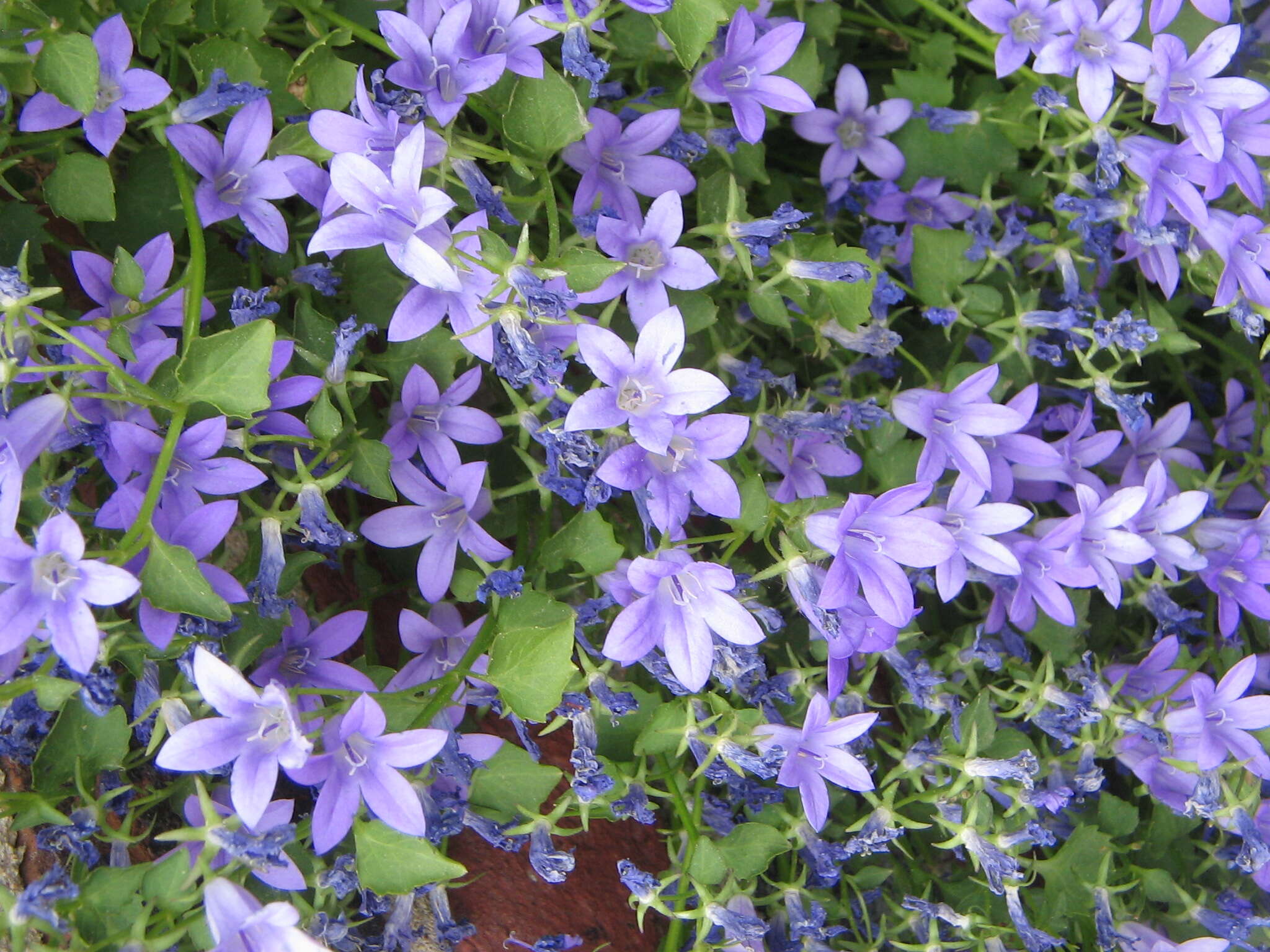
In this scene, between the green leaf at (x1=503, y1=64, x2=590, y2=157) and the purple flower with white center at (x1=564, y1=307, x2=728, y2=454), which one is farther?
the green leaf at (x1=503, y1=64, x2=590, y2=157)

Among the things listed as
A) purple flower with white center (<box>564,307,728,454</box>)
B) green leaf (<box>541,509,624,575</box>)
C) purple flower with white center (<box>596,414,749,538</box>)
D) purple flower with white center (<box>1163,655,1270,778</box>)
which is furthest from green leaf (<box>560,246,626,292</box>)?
purple flower with white center (<box>1163,655,1270,778</box>)

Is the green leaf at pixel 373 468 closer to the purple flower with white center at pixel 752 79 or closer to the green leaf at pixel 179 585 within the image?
the green leaf at pixel 179 585

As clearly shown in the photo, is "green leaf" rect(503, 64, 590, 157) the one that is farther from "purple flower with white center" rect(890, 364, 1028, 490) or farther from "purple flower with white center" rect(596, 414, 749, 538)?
"purple flower with white center" rect(890, 364, 1028, 490)

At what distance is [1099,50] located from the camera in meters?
1.53

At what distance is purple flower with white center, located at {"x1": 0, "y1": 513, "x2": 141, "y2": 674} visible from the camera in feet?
3.38

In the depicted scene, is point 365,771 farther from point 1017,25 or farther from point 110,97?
point 1017,25

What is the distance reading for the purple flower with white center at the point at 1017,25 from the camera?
1535mm

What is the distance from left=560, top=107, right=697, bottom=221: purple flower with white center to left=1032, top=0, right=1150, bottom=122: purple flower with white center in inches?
21.1

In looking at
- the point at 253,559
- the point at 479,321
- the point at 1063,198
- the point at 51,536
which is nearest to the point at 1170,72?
the point at 1063,198

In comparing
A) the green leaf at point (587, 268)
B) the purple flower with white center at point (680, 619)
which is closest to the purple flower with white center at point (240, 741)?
the purple flower with white center at point (680, 619)

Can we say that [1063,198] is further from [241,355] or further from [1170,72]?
[241,355]

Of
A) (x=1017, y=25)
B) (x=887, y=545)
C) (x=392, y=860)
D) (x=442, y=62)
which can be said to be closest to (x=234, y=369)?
(x=442, y=62)

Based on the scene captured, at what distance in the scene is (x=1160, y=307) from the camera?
1.77 meters

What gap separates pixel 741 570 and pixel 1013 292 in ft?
1.98
